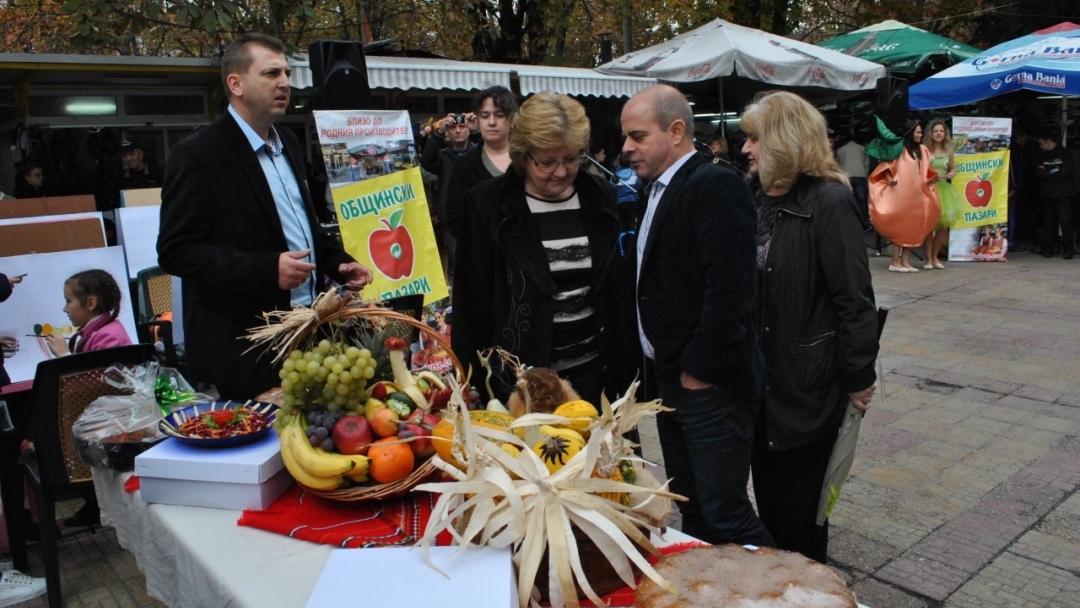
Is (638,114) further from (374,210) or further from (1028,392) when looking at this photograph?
(1028,392)

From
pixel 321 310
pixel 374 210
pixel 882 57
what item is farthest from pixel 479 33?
pixel 321 310

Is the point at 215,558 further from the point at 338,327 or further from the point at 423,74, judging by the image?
A: the point at 423,74

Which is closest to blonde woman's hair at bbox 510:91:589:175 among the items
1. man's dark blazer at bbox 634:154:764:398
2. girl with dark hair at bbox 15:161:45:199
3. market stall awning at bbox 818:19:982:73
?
man's dark blazer at bbox 634:154:764:398

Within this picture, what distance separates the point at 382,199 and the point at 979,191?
9.53 meters

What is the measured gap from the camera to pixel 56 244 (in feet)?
15.2

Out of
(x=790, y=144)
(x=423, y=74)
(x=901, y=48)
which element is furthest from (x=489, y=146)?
(x=901, y=48)

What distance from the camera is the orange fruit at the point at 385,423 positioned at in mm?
1988

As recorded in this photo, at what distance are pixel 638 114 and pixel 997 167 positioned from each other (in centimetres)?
1071

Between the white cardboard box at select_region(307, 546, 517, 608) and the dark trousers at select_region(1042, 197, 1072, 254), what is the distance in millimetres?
12152

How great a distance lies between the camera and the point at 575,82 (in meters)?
11.3

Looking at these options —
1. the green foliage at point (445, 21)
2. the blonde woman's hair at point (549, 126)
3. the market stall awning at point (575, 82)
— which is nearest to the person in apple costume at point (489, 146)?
the blonde woman's hair at point (549, 126)

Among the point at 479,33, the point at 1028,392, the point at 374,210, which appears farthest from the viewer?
the point at 479,33

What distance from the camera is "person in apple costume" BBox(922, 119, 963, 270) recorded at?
10.4 m

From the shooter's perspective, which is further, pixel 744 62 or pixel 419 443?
pixel 744 62
